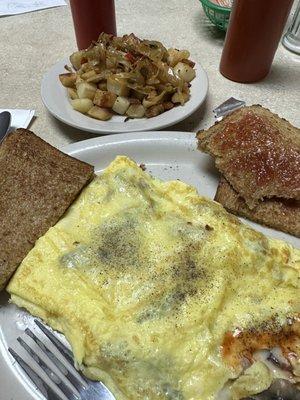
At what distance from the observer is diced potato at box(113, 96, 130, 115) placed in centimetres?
184

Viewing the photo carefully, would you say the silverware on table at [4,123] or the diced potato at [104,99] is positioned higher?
the diced potato at [104,99]

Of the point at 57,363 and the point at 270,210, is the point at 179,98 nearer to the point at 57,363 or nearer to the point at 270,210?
the point at 270,210

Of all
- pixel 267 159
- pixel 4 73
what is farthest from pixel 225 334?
pixel 4 73

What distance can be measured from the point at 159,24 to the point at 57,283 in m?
2.12

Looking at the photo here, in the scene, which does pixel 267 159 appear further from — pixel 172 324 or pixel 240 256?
pixel 172 324

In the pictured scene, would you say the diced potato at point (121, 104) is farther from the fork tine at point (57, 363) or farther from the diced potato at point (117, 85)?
the fork tine at point (57, 363)

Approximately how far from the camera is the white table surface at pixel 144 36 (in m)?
2.04

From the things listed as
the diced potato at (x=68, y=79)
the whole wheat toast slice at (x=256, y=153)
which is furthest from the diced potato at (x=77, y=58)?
the whole wheat toast slice at (x=256, y=153)

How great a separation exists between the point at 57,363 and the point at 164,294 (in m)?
0.36

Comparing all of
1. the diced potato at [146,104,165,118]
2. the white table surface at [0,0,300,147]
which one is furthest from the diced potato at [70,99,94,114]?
the diced potato at [146,104,165,118]

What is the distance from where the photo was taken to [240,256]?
121 centimetres

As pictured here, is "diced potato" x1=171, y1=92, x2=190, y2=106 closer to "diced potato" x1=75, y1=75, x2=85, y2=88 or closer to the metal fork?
"diced potato" x1=75, y1=75, x2=85, y2=88

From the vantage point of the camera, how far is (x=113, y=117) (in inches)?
74.4

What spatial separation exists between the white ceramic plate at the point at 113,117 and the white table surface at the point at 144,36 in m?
0.12
